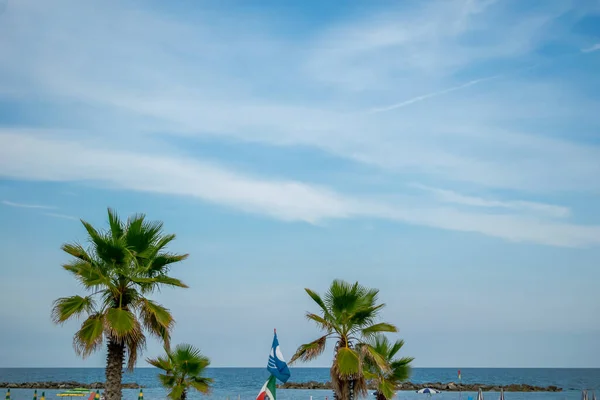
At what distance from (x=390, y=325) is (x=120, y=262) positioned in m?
9.37

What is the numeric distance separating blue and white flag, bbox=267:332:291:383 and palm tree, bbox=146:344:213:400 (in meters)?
7.23

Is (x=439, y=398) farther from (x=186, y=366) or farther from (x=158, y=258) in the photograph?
(x=158, y=258)

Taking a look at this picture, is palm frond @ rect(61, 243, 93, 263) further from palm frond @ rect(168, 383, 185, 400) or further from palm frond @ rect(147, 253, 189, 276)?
palm frond @ rect(168, 383, 185, 400)

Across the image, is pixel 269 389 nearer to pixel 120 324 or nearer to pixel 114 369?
pixel 114 369

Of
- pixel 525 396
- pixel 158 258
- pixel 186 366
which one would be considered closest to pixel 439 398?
pixel 525 396

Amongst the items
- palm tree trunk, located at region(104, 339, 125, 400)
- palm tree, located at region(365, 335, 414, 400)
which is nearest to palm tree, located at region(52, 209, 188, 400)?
palm tree trunk, located at region(104, 339, 125, 400)

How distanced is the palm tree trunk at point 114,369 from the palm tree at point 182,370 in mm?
10450

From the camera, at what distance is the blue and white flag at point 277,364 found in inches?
886

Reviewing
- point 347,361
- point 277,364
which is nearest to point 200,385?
point 277,364

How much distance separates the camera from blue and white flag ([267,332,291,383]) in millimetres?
22516

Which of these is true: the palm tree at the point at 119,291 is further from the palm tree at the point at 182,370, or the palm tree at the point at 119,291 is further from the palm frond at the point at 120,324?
the palm tree at the point at 182,370

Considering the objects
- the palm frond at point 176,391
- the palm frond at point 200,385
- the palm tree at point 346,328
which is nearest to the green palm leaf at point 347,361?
the palm tree at point 346,328

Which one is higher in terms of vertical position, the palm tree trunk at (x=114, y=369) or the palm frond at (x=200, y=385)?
the palm tree trunk at (x=114, y=369)

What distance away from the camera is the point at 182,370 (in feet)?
96.7
